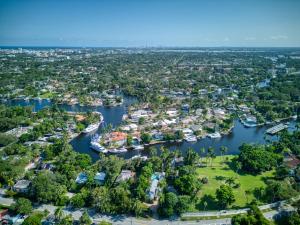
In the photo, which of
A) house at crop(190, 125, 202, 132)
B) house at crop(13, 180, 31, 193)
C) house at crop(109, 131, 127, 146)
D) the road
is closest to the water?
house at crop(109, 131, 127, 146)

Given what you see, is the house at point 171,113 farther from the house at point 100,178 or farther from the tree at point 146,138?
the house at point 100,178

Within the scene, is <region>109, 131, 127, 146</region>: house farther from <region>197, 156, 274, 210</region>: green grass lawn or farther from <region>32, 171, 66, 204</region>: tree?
<region>32, 171, 66, 204</region>: tree

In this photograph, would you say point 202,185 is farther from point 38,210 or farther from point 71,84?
point 71,84

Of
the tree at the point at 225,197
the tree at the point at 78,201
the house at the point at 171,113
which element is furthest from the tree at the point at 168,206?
the house at the point at 171,113

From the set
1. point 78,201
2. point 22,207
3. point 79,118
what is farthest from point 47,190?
point 79,118

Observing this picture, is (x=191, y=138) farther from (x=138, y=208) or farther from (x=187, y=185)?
(x=138, y=208)
